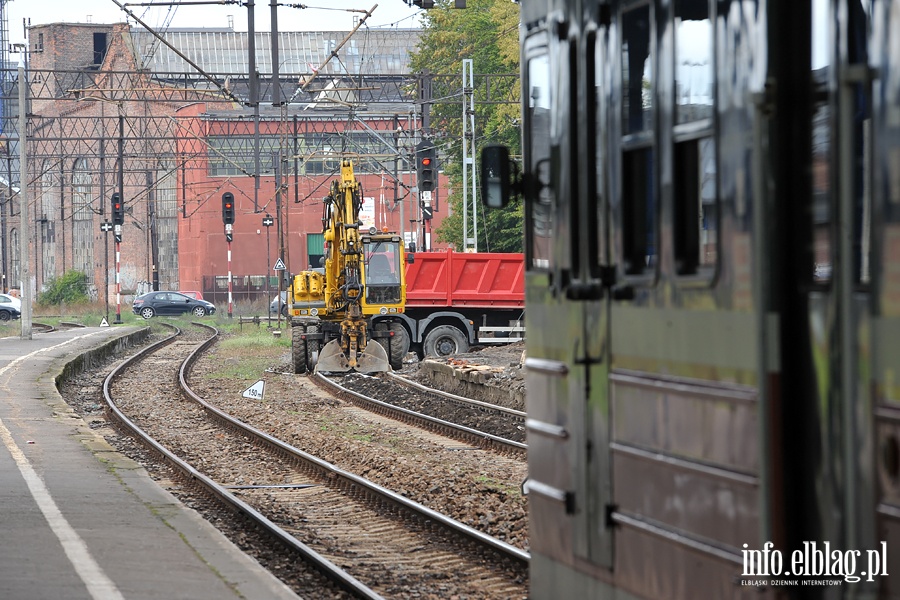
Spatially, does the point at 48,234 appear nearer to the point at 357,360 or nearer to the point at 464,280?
the point at 464,280

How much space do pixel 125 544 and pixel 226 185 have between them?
6426 cm

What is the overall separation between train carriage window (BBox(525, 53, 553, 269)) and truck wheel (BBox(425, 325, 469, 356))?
26.6m

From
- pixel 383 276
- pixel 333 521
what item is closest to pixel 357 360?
pixel 383 276

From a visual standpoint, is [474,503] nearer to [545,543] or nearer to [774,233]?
[545,543]

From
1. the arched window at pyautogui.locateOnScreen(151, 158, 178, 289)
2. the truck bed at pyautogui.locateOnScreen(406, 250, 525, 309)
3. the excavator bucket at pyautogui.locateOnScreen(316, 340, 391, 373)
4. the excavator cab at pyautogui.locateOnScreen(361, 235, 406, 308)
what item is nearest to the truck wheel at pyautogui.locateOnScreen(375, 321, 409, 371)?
the excavator cab at pyautogui.locateOnScreen(361, 235, 406, 308)

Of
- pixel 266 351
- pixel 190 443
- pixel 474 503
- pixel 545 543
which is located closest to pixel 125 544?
pixel 474 503

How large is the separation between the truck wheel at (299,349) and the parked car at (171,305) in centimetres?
3962

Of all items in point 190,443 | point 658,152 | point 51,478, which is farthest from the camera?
point 190,443

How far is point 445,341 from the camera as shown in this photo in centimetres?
3262

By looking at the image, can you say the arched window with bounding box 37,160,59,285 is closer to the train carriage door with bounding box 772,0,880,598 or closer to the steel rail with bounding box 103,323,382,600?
the steel rail with bounding box 103,323,382,600

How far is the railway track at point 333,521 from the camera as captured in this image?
8695mm

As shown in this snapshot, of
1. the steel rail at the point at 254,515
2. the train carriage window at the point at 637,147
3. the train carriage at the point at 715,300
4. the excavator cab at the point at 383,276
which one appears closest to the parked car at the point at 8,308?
the excavator cab at the point at 383,276

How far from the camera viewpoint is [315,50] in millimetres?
89938

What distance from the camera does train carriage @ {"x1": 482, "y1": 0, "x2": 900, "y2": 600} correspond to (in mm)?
3461
